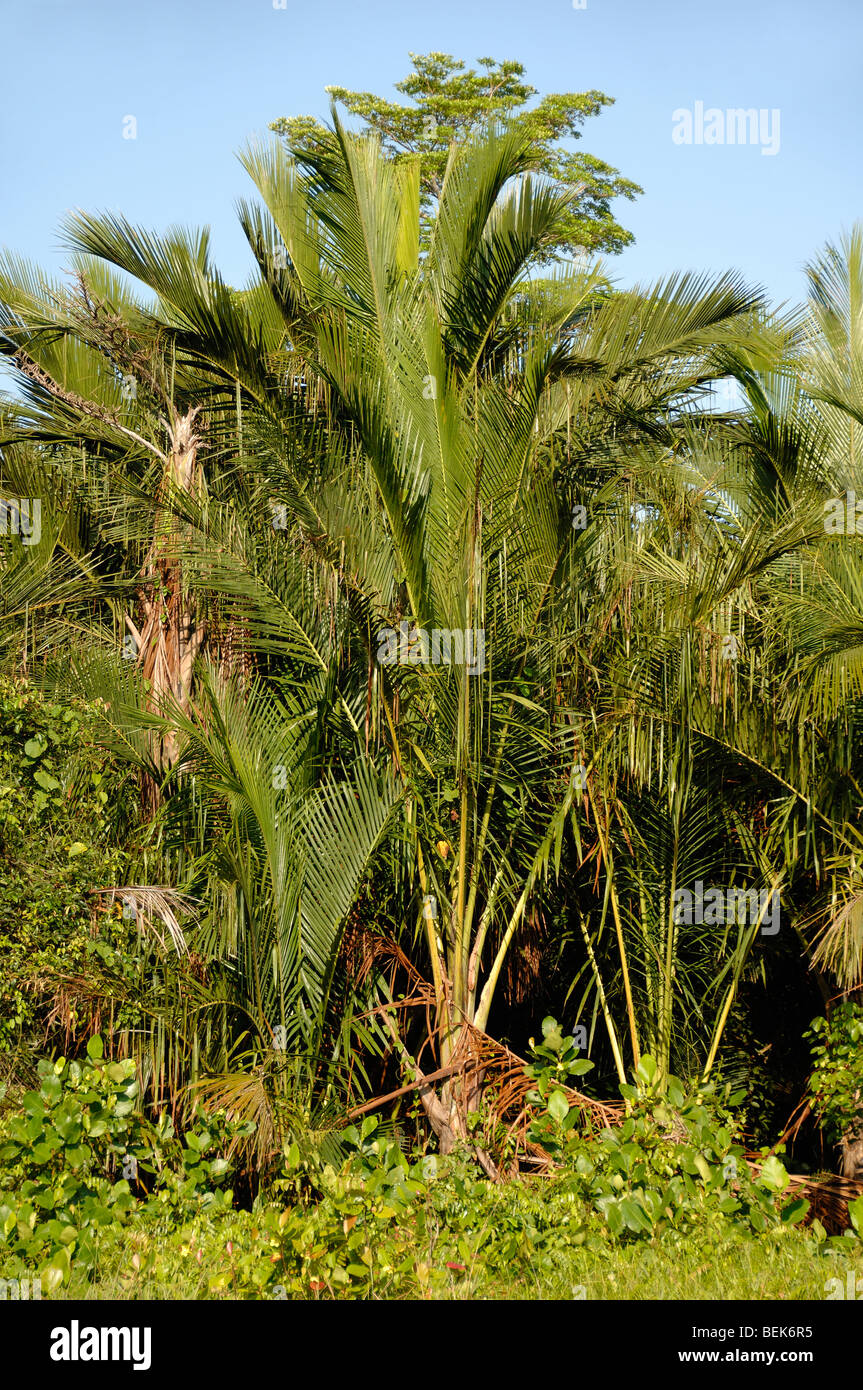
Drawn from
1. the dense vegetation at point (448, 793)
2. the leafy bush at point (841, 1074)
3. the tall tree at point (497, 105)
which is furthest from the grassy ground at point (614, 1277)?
the tall tree at point (497, 105)

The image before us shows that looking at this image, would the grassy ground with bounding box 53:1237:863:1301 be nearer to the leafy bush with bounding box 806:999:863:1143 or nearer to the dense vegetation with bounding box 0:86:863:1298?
the dense vegetation with bounding box 0:86:863:1298

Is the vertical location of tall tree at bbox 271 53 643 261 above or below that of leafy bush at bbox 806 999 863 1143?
above

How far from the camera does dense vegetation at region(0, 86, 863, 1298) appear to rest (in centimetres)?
437

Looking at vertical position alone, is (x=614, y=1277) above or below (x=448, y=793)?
below

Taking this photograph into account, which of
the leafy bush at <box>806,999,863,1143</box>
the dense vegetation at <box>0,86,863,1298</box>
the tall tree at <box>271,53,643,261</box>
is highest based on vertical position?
the tall tree at <box>271,53,643,261</box>

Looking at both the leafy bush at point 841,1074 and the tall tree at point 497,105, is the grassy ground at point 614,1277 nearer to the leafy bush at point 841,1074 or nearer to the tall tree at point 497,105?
the leafy bush at point 841,1074

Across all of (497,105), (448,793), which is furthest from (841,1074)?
(497,105)

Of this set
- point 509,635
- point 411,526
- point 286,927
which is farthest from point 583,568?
point 286,927

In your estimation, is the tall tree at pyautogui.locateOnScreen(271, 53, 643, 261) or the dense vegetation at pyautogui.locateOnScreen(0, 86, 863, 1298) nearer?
the dense vegetation at pyautogui.locateOnScreen(0, 86, 863, 1298)

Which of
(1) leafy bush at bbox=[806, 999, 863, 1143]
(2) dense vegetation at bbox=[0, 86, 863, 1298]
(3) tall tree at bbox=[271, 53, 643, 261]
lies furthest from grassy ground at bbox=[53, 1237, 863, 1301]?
(3) tall tree at bbox=[271, 53, 643, 261]

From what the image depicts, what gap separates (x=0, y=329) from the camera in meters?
8.45

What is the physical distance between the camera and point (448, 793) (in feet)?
18.4

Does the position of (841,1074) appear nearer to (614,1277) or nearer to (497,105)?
(614,1277)

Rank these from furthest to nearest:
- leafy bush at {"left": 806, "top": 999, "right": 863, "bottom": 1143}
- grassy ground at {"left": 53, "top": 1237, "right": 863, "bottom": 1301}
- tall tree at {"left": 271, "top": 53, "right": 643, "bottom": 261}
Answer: tall tree at {"left": 271, "top": 53, "right": 643, "bottom": 261}, leafy bush at {"left": 806, "top": 999, "right": 863, "bottom": 1143}, grassy ground at {"left": 53, "top": 1237, "right": 863, "bottom": 1301}
